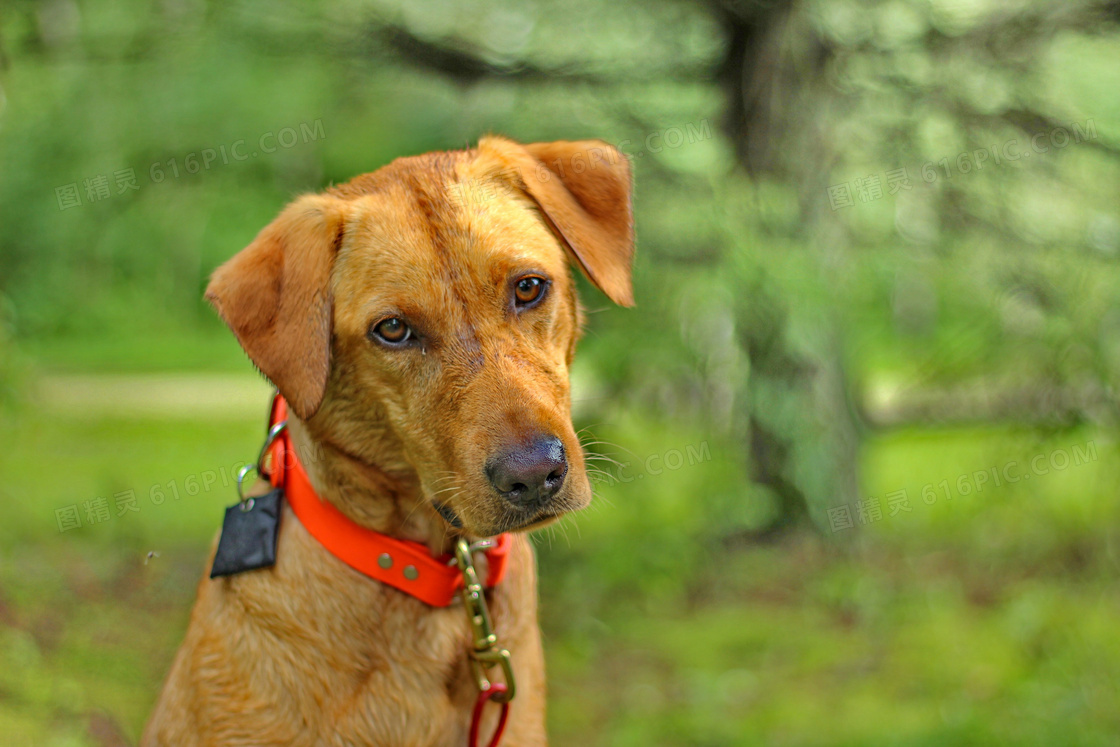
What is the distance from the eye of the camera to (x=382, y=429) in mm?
2406

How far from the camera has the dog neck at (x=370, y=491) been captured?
2.38 metres

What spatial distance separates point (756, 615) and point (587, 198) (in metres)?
3.54

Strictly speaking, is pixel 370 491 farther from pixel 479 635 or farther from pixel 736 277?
pixel 736 277

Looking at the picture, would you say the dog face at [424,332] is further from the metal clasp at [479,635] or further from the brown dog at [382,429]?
the metal clasp at [479,635]

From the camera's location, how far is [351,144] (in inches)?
220

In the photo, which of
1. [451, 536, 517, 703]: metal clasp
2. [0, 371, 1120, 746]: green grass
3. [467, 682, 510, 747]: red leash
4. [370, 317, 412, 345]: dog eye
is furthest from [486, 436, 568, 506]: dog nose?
[0, 371, 1120, 746]: green grass

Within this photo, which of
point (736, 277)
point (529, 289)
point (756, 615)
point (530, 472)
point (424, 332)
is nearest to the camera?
point (530, 472)

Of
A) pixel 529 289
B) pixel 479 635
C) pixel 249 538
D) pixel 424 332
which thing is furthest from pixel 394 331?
pixel 479 635

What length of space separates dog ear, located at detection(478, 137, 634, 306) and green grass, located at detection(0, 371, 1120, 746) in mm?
1577

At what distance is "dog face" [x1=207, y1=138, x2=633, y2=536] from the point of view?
2.17 metres

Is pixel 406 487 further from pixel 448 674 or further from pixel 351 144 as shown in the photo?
pixel 351 144

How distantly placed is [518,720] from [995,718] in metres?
2.73

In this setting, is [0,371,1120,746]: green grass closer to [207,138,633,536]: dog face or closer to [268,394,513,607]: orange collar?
[268,394,513,607]: orange collar

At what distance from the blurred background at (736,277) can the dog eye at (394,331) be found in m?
2.64
